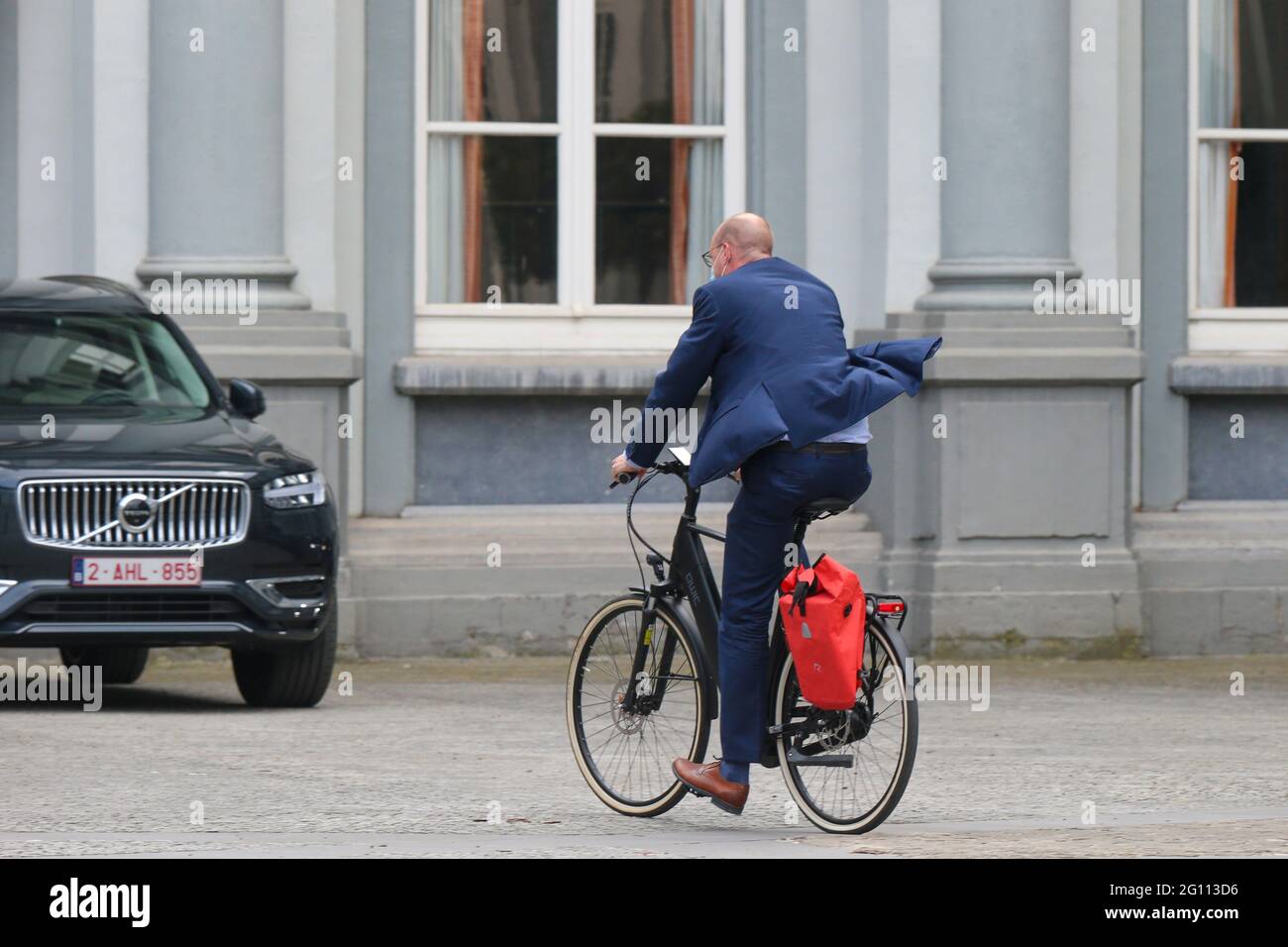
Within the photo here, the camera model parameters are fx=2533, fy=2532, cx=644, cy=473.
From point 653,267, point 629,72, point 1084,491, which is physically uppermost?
point 629,72

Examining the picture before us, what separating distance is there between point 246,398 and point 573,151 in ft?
12.1

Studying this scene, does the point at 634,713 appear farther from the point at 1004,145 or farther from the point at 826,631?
the point at 1004,145

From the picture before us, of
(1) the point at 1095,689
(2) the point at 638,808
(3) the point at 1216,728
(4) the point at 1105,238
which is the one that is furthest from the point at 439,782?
(4) the point at 1105,238

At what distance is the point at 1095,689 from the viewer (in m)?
12.2

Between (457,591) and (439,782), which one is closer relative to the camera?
(439,782)

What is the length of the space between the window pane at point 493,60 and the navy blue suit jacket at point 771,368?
7237 millimetres

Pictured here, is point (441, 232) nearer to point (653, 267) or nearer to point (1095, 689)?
point (653, 267)

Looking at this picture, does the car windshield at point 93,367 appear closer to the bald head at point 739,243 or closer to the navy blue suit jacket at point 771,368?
the bald head at point 739,243

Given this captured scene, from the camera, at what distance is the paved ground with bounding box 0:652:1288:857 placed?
6938mm

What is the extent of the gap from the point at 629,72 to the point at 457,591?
10.6ft

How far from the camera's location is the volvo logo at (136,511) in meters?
10.2

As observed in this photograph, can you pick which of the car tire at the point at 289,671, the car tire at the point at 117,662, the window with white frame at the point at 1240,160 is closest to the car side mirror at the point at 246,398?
the car tire at the point at 289,671

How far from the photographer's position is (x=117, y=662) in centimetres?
1234

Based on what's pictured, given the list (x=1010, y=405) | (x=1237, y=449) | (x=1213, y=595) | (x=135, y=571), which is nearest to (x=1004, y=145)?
(x=1010, y=405)
